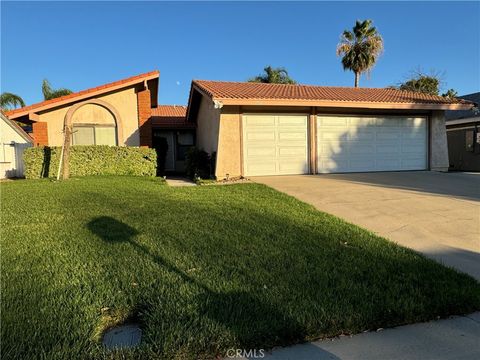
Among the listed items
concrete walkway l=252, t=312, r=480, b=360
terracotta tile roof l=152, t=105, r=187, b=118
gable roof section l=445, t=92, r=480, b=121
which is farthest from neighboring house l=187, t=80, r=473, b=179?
concrete walkway l=252, t=312, r=480, b=360

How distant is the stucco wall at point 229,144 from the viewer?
12859mm

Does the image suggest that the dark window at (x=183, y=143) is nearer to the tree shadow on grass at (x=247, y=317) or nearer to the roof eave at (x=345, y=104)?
the roof eave at (x=345, y=104)

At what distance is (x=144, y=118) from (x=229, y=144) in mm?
5351

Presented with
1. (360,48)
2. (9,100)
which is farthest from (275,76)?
(9,100)

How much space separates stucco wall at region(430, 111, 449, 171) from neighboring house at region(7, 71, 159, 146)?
465 inches

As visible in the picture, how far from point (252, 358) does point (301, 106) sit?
11.6m

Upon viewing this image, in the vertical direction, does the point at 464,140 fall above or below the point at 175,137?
below

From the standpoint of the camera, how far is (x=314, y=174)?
45.6 ft

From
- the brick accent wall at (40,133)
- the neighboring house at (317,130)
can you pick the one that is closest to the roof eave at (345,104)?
the neighboring house at (317,130)

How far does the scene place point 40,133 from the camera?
15.4m

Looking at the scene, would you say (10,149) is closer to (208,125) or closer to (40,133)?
(40,133)

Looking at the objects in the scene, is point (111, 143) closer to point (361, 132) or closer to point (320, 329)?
point (361, 132)

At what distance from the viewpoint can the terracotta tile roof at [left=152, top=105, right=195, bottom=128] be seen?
66.3ft

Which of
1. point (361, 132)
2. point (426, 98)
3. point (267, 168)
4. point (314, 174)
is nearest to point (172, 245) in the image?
point (267, 168)
